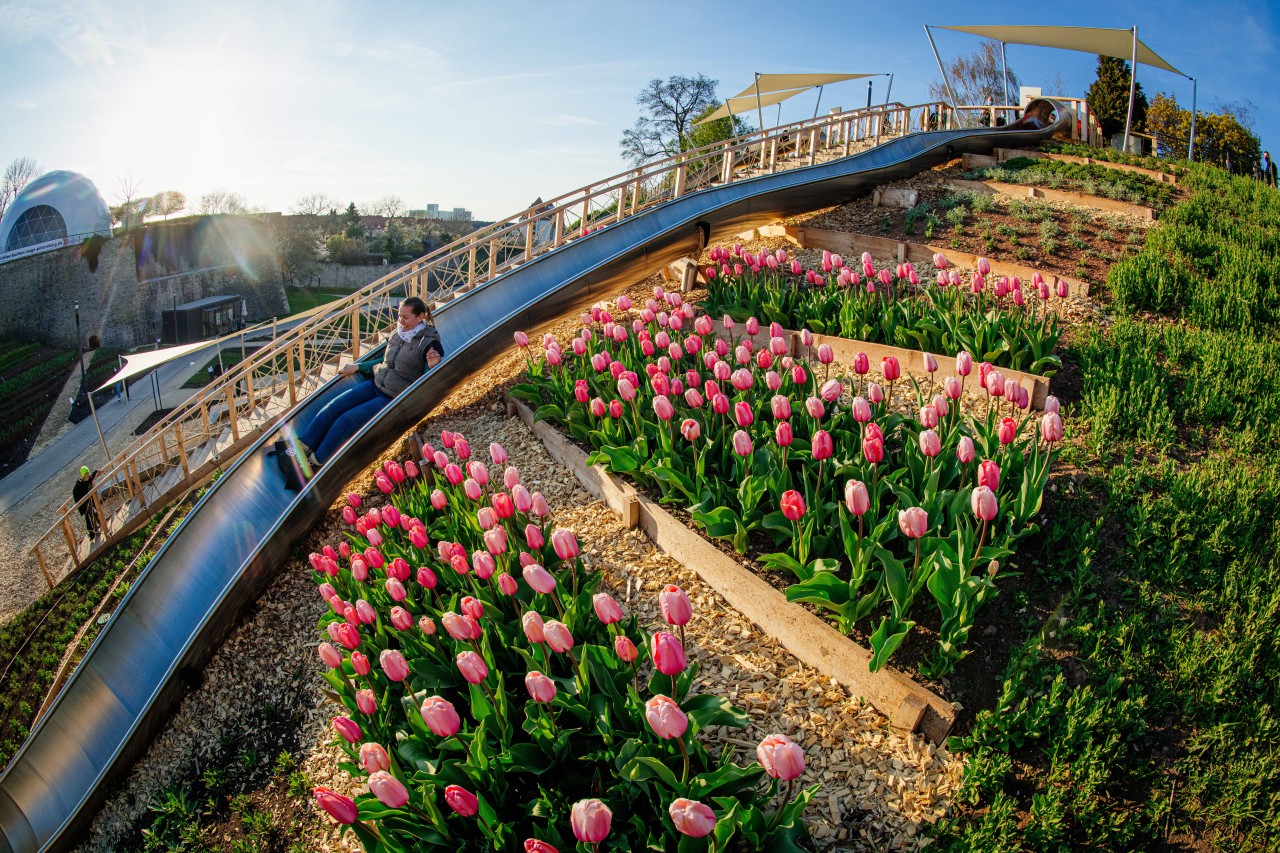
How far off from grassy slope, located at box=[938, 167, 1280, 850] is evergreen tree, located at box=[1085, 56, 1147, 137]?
27.6 m

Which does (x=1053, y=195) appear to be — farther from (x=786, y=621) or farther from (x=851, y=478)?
(x=786, y=621)

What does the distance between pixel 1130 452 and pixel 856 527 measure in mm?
2184

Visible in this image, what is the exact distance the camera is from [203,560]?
19.8 feet

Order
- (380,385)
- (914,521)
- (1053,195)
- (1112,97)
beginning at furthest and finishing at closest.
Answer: (1112,97)
(1053,195)
(380,385)
(914,521)

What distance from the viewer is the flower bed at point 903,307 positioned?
222 inches

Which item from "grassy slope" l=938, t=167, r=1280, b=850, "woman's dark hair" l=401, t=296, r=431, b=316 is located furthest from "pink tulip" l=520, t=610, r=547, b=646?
"woman's dark hair" l=401, t=296, r=431, b=316

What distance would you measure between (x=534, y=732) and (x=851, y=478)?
2.41 meters

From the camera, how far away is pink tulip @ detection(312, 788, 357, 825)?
95.3 inches

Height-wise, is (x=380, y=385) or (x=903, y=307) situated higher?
(x=903, y=307)

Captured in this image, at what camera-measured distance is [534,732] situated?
2984mm

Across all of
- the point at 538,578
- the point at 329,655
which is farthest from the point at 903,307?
the point at 329,655

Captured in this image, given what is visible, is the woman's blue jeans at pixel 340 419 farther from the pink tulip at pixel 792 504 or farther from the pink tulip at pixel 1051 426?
the pink tulip at pixel 1051 426

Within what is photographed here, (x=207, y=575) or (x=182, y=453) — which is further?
(x=182, y=453)

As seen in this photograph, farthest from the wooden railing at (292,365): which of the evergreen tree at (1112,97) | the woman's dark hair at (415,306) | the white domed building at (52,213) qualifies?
the white domed building at (52,213)
